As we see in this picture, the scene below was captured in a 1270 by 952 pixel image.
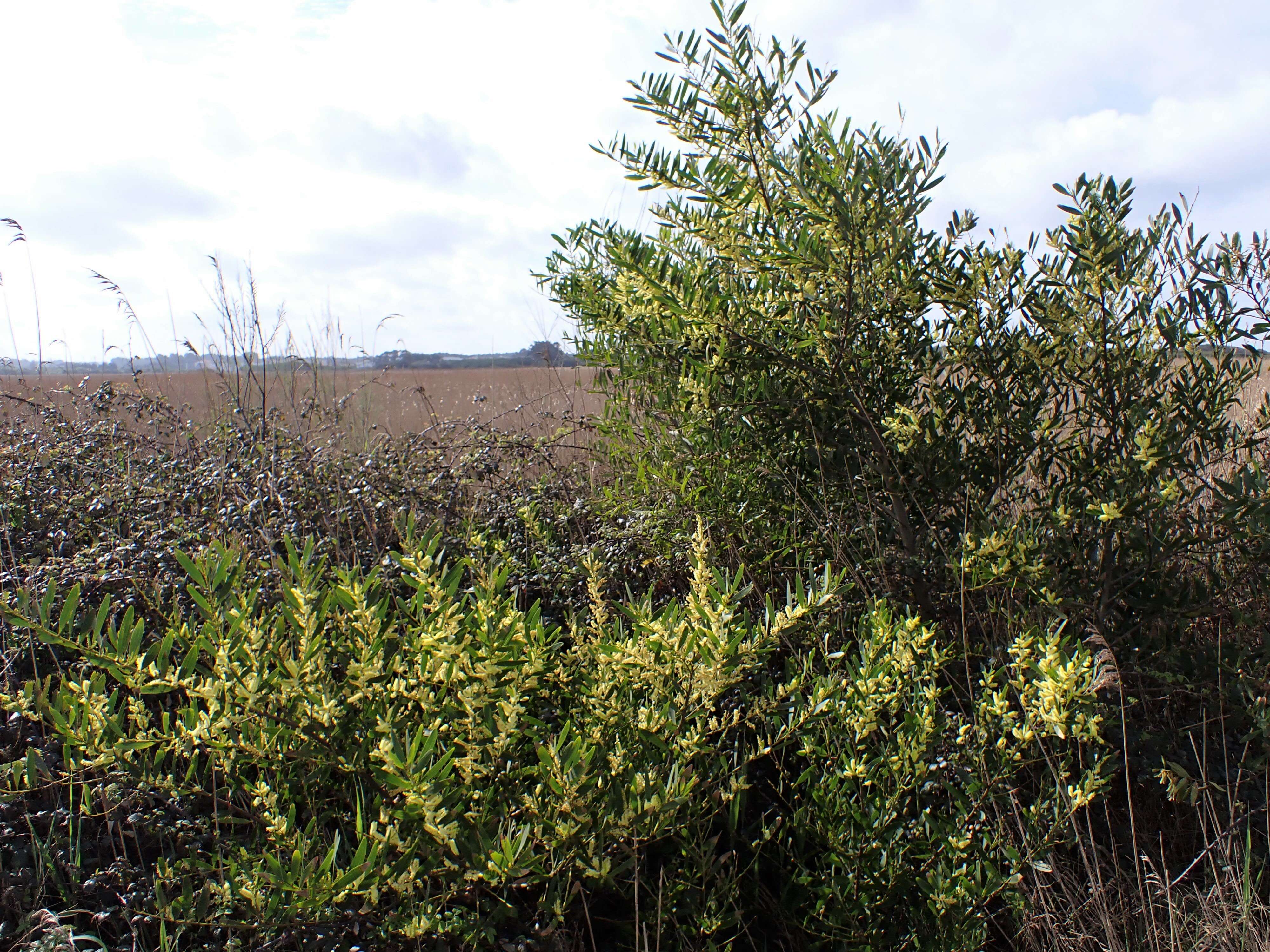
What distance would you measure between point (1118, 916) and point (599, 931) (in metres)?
1.13

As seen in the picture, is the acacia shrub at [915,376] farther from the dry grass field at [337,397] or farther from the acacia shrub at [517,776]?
the dry grass field at [337,397]

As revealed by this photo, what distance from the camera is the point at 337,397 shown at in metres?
4.93

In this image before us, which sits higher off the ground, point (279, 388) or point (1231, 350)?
point (279, 388)

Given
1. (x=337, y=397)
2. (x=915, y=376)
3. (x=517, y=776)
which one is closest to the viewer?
(x=517, y=776)

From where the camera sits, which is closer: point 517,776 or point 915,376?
point 517,776

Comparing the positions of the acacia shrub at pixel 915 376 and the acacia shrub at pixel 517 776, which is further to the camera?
the acacia shrub at pixel 915 376

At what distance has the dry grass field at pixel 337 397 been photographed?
14.1ft

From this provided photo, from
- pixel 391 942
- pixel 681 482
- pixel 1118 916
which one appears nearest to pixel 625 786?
pixel 391 942

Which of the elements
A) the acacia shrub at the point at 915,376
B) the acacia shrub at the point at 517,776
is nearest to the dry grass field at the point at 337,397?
the acacia shrub at the point at 915,376

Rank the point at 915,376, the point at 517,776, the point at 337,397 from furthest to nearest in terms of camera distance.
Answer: the point at 337,397
the point at 915,376
the point at 517,776

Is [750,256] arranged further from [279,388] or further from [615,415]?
[279,388]

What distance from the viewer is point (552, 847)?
135cm

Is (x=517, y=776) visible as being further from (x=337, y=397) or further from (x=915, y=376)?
(x=337, y=397)

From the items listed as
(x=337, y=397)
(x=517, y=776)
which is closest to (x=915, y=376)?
(x=517, y=776)
